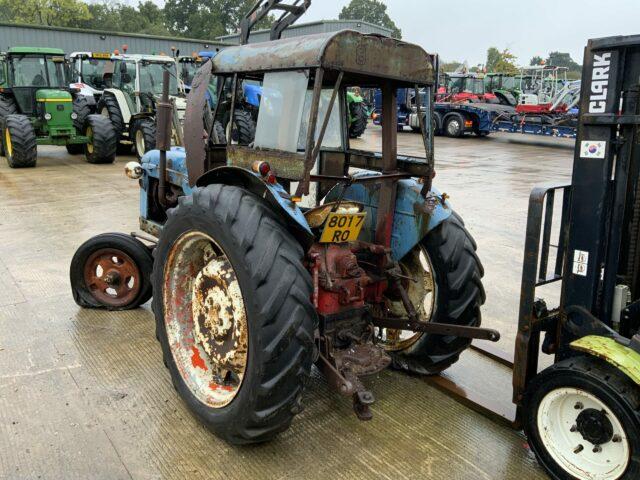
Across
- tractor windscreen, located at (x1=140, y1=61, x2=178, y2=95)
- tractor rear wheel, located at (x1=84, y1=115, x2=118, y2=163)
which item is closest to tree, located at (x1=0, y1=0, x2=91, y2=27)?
tractor windscreen, located at (x1=140, y1=61, x2=178, y2=95)

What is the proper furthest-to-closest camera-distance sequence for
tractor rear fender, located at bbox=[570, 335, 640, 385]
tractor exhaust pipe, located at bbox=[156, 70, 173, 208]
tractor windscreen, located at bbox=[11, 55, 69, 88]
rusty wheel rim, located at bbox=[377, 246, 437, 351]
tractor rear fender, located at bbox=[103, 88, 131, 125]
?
1. tractor rear fender, located at bbox=[103, 88, 131, 125]
2. tractor windscreen, located at bbox=[11, 55, 69, 88]
3. tractor exhaust pipe, located at bbox=[156, 70, 173, 208]
4. rusty wheel rim, located at bbox=[377, 246, 437, 351]
5. tractor rear fender, located at bbox=[570, 335, 640, 385]

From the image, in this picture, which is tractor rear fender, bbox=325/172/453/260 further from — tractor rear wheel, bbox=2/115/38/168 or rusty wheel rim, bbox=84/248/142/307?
tractor rear wheel, bbox=2/115/38/168

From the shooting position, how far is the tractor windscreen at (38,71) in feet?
43.3

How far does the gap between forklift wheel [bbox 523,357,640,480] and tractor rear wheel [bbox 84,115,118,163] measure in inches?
467

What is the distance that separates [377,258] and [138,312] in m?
2.31

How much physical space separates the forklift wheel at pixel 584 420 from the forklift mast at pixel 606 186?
0.42 metres

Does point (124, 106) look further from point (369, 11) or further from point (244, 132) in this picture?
point (369, 11)

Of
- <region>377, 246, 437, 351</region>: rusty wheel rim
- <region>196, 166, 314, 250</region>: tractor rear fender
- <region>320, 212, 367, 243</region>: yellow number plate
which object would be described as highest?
<region>196, 166, 314, 250</region>: tractor rear fender

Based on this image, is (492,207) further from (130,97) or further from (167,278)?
(130,97)

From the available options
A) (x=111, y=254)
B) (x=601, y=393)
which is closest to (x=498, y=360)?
(x=601, y=393)

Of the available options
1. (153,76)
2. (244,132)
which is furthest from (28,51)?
(244,132)

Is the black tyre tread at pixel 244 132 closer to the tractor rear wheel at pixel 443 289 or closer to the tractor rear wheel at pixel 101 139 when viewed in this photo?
the tractor rear wheel at pixel 443 289

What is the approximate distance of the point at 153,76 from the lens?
46.2 feet

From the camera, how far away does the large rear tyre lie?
261 centimetres
